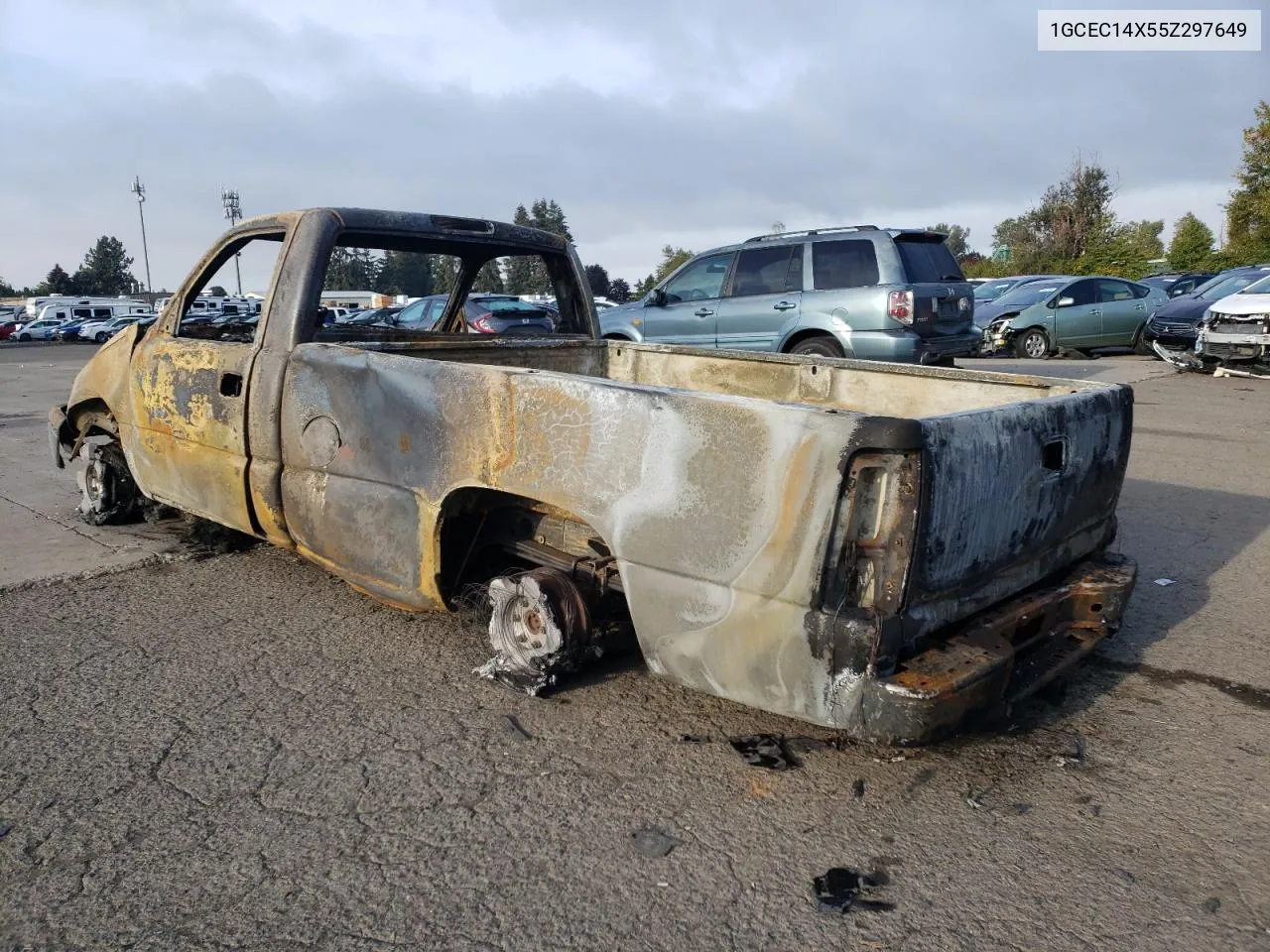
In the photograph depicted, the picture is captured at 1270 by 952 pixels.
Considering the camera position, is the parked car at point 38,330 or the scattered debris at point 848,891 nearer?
the scattered debris at point 848,891

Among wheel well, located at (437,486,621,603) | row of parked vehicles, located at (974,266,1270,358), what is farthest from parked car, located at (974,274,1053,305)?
wheel well, located at (437,486,621,603)

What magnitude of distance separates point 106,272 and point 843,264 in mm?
113785

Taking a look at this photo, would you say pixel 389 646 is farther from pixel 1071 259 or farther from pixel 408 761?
pixel 1071 259

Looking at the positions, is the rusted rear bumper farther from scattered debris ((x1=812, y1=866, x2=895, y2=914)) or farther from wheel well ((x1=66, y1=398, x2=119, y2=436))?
wheel well ((x1=66, y1=398, x2=119, y2=436))

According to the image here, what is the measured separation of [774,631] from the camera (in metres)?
2.60

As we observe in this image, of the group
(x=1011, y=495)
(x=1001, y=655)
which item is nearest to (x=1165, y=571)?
(x=1011, y=495)

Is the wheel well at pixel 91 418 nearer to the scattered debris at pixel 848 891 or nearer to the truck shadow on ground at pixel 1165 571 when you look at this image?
the scattered debris at pixel 848 891

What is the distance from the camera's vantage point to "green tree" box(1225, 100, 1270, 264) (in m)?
33.2

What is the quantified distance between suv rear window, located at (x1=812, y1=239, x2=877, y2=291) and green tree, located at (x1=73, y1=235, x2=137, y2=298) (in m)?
110

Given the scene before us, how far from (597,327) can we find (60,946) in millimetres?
3999

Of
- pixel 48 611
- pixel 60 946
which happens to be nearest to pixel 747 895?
pixel 60 946

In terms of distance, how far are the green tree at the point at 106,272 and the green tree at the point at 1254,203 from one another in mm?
103389

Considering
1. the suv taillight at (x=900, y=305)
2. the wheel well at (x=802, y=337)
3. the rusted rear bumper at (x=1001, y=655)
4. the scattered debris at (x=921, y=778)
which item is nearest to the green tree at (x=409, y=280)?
the wheel well at (x=802, y=337)

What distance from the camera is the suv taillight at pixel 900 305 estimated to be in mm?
9031
